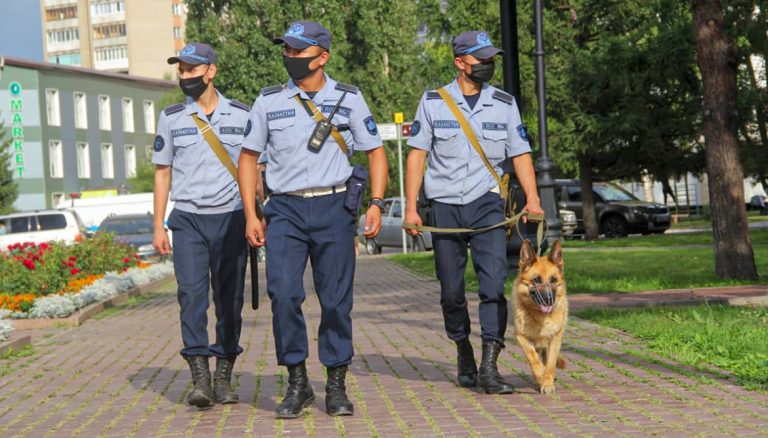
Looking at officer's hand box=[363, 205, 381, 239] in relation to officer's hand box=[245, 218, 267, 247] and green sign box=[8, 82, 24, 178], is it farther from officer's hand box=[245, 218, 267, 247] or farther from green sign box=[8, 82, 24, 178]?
green sign box=[8, 82, 24, 178]

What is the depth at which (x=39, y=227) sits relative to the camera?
34125mm

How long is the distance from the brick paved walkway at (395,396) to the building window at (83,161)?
70150 mm

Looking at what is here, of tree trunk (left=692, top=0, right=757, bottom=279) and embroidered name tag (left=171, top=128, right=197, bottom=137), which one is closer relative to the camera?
embroidered name tag (left=171, top=128, right=197, bottom=137)

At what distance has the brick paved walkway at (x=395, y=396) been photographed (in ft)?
22.4

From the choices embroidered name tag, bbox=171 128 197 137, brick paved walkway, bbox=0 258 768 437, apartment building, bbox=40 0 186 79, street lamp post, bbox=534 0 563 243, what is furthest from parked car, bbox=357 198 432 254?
apartment building, bbox=40 0 186 79

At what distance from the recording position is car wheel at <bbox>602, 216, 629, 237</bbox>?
128ft

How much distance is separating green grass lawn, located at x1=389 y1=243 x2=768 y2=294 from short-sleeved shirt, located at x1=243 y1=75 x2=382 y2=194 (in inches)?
336

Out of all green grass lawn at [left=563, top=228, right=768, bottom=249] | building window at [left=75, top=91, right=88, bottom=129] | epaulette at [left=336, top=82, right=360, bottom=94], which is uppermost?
building window at [left=75, top=91, right=88, bottom=129]

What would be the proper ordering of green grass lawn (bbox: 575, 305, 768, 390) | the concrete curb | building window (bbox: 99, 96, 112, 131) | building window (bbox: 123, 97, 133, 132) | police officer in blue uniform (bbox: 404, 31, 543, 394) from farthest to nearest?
building window (bbox: 123, 97, 133, 132), building window (bbox: 99, 96, 112, 131), the concrete curb, green grass lawn (bbox: 575, 305, 768, 390), police officer in blue uniform (bbox: 404, 31, 543, 394)

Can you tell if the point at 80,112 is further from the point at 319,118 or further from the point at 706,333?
the point at 319,118

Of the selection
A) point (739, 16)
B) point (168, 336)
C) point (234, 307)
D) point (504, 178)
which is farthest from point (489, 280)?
point (739, 16)

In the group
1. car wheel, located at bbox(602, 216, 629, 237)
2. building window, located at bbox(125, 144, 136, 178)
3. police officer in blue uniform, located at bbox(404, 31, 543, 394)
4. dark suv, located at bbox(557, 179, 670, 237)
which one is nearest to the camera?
police officer in blue uniform, located at bbox(404, 31, 543, 394)

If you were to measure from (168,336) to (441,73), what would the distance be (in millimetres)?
27124

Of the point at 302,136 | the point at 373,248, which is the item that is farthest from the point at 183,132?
the point at 373,248
